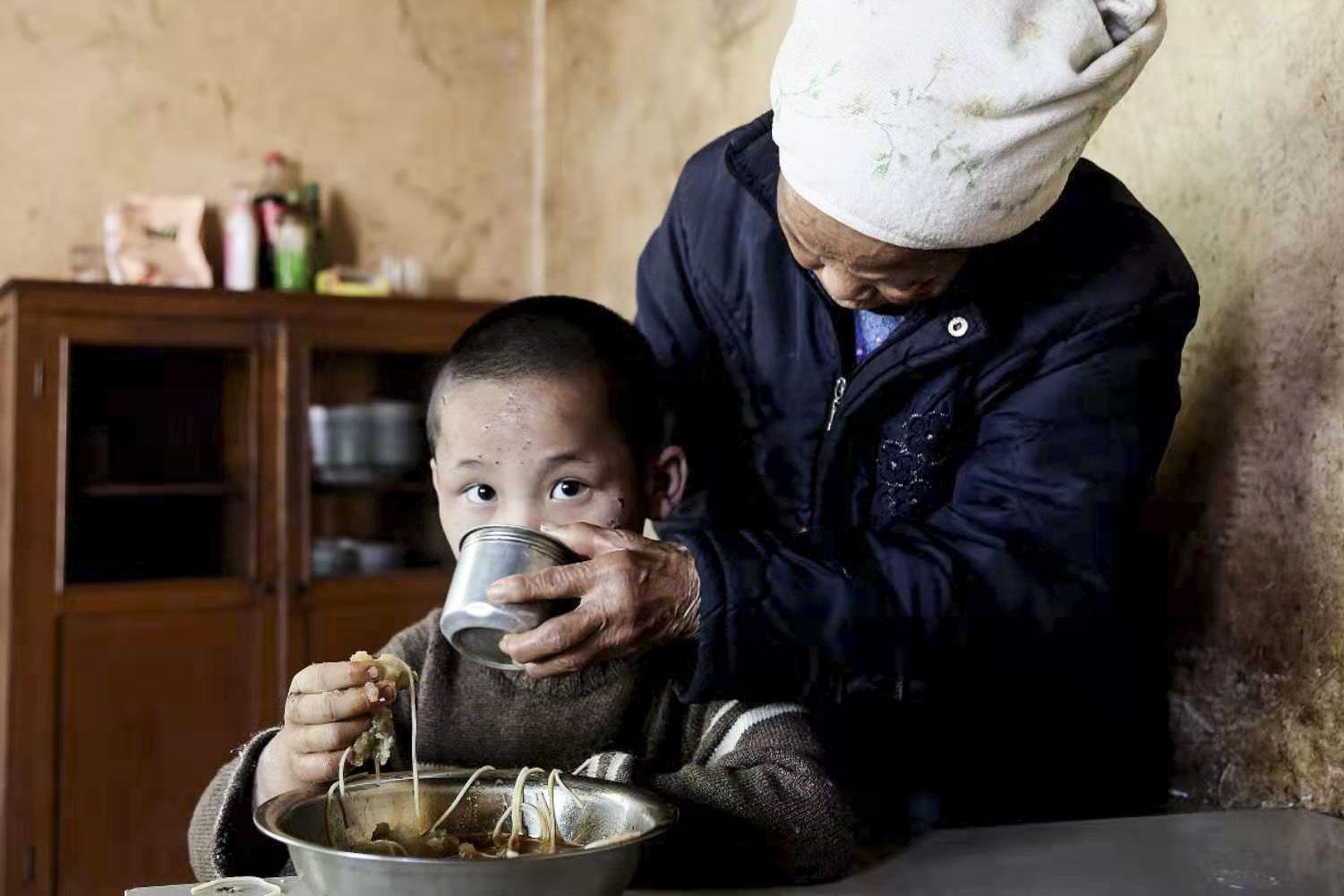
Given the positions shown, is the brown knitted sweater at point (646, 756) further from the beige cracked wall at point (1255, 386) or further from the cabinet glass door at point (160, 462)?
the cabinet glass door at point (160, 462)

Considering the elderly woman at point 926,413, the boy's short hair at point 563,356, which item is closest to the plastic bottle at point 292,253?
the elderly woman at point 926,413

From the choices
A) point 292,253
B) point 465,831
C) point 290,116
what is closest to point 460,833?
point 465,831

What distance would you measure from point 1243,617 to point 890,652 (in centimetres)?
67

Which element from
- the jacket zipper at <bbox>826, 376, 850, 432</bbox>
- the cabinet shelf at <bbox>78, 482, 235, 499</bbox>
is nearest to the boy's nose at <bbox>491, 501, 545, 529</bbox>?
the jacket zipper at <bbox>826, 376, 850, 432</bbox>

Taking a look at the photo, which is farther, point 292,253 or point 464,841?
point 292,253

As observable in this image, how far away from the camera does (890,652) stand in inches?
48.9

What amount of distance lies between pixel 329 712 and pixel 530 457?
336mm

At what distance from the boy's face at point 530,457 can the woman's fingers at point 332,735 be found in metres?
0.22

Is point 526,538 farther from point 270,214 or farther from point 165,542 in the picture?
point 270,214

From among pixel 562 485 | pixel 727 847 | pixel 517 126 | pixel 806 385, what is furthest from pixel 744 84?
pixel 727 847

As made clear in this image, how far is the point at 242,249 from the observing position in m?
3.96

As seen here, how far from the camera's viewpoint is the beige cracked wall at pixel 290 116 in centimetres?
396

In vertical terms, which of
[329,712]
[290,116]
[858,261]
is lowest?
[329,712]

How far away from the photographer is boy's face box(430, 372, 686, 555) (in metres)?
1.33
